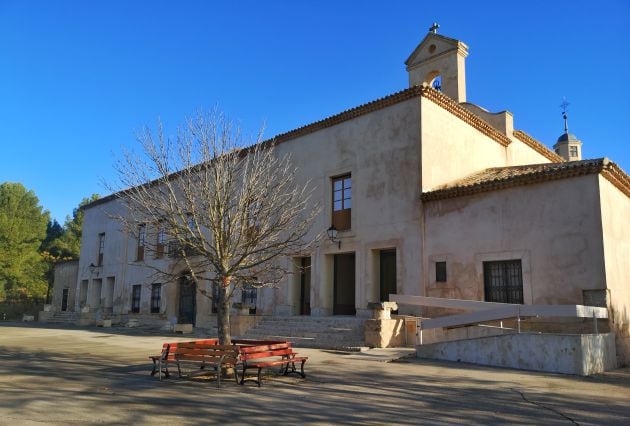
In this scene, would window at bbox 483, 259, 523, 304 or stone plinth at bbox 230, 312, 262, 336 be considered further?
stone plinth at bbox 230, 312, 262, 336

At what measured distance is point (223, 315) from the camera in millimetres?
9023

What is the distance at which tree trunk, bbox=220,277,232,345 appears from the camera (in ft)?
29.4

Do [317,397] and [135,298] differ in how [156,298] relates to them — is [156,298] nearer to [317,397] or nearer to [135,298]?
[135,298]

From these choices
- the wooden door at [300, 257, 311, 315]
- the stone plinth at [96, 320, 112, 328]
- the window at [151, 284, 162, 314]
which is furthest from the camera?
the window at [151, 284, 162, 314]

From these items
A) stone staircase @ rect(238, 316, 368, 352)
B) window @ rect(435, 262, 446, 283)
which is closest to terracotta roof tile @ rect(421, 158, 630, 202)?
window @ rect(435, 262, 446, 283)

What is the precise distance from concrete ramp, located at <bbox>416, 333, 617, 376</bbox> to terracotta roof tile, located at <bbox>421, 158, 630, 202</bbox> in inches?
160

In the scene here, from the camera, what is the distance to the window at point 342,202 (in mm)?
17266

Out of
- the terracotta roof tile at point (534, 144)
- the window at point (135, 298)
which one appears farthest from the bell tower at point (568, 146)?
the window at point (135, 298)

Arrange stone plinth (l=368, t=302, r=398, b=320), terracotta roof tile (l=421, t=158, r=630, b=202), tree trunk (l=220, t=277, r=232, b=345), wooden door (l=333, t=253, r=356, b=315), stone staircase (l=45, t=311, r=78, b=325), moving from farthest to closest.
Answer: stone staircase (l=45, t=311, r=78, b=325), wooden door (l=333, t=253, r=356, b=315), stone plinth (l=368, t=302, r=398, b=320), terracotta roof tile (l=421, t=158, r=630, b=202), tree trunk (l=220, t=277, r=232, b=345)

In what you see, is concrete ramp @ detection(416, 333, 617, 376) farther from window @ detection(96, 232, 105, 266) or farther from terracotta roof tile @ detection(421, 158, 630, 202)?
window @ detection(96, 232, 105, 266)

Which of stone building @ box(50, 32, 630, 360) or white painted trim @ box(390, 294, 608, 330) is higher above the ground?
stone building @ box(50, 32, 630, 360)

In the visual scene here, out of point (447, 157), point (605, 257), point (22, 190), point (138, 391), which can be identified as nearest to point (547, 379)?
point (605, 257)

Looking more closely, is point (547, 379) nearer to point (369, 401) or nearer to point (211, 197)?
point (369, 401)

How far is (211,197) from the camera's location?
943cm
